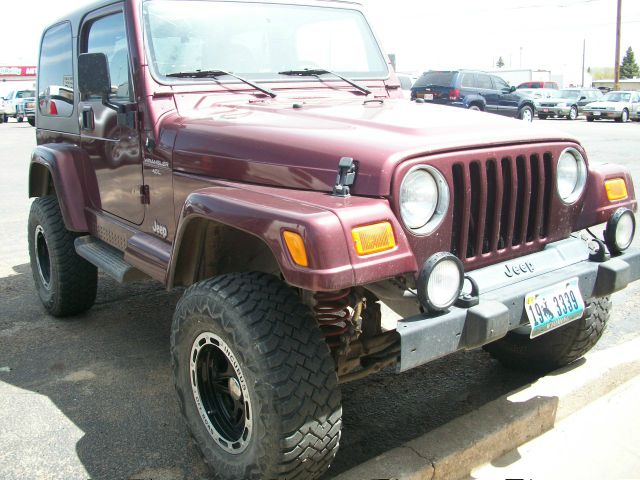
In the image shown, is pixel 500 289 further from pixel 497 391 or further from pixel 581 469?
pixel 497 391

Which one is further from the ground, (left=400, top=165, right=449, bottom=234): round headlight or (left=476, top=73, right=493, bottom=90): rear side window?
(left=476, top=73, right=493, bottom=90): rear side window

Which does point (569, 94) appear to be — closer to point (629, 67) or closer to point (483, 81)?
point (483, 81)

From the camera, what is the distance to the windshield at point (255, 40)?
10.8ft

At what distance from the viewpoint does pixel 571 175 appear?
2941 mm

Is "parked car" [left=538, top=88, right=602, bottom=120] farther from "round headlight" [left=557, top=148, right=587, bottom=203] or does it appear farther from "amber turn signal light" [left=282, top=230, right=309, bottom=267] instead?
"amber turn signal light" [left=282, top=230, right=309, bottom=267]

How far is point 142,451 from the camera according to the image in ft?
9.30

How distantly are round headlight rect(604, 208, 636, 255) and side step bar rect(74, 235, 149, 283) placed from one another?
2265 mm

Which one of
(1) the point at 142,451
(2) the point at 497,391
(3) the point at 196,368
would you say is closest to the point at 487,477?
(2) the point at 497,391

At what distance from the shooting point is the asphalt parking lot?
2.80 meters

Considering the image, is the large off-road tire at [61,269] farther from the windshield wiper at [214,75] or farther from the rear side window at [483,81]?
the rear side window at [483,81]

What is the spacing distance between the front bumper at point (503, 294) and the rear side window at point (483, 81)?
17.9m

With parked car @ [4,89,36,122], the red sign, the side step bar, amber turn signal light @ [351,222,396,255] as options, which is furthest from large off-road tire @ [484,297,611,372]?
the red sign

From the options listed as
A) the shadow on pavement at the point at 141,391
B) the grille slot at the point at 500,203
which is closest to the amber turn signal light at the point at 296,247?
the grille slot at the point at 500,203

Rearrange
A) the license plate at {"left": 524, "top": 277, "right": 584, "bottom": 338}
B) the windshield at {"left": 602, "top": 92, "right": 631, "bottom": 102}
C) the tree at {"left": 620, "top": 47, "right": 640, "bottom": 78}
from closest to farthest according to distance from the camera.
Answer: the license plate at {"left": 524, "top": 277, "right": 584, "bottom": 338} → the windshield at {"left": 602, "top": 92, "right": 631, "bottom": 102} → the tree at {"left": 620, "top": 47, "right": 640, "bottom": 78}
